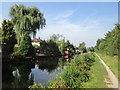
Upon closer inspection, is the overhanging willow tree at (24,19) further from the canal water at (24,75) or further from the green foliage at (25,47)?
the canal water at (24,75)

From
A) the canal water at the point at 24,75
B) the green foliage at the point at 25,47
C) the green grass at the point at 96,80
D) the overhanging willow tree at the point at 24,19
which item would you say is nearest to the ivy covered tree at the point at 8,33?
the overhanging willow tree at the point at 24,19

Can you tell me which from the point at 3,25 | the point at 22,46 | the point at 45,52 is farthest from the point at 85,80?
the point at 45,52

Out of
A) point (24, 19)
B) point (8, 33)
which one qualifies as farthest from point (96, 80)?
point (8, 33)

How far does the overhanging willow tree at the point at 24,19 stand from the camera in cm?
2876

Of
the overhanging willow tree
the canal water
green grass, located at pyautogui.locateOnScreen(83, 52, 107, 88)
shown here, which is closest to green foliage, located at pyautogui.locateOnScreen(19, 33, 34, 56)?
the overhanging willow tree

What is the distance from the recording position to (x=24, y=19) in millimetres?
28562

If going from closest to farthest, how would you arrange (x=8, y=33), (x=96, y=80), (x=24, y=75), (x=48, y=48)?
(x=96, y=80) → (x=24, y=75) → (x=8, y=33) → (x=48, y=48)

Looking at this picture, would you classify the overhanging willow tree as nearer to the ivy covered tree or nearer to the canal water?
the ivy covered tree

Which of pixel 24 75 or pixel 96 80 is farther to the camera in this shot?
pixel 24 75

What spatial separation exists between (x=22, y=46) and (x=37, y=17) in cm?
842

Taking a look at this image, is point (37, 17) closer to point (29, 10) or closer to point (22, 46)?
point (29, 10)

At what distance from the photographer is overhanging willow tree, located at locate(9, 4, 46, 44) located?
1132 inches

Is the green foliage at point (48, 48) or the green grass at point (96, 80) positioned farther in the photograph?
the green foliage at point (48, 48)

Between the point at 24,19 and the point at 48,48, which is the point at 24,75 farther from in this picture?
the point at 48,48
